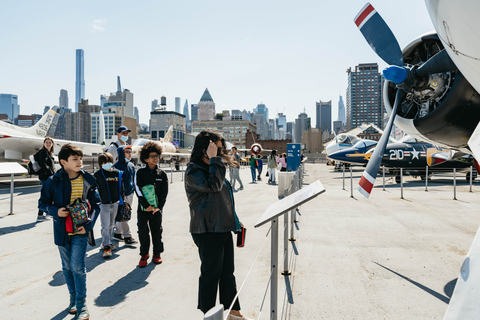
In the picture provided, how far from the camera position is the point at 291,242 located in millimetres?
5574

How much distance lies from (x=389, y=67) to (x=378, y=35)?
1.10 m

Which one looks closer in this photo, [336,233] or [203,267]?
[203,267]

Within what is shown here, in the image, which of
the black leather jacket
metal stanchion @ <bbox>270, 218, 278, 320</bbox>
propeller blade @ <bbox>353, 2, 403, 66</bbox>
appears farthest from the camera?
propeller blade @ <bbox>353, 2, 403, 66</bbox>

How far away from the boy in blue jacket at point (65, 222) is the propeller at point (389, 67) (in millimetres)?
4602

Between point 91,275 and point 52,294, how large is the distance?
59 cm

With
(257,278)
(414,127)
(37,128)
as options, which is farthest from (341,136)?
(37,128)

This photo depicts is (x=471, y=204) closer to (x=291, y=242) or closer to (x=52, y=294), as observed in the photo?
(x=291, y=242)

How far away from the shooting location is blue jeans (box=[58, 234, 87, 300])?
3012 mm

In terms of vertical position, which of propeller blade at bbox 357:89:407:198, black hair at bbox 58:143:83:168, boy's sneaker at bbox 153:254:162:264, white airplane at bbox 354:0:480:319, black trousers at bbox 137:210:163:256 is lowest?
boy's sneaker at bbox 153:254:162:264

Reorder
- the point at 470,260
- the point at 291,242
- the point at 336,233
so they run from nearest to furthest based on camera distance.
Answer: the point at 470,260 → the point at 291,242 → the point at 336,233

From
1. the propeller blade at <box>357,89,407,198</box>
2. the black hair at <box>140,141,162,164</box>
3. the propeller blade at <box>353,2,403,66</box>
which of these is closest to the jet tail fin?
the black hair at <box>140,141,162,164</box>

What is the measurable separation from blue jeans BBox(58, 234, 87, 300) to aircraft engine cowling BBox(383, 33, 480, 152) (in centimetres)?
630

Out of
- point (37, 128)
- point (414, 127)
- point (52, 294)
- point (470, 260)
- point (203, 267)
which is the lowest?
point (52, 294)

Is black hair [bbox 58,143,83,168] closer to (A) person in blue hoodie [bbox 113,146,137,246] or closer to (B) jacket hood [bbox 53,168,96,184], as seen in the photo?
(B) jacket hood [bbox 53,168,96,184]
